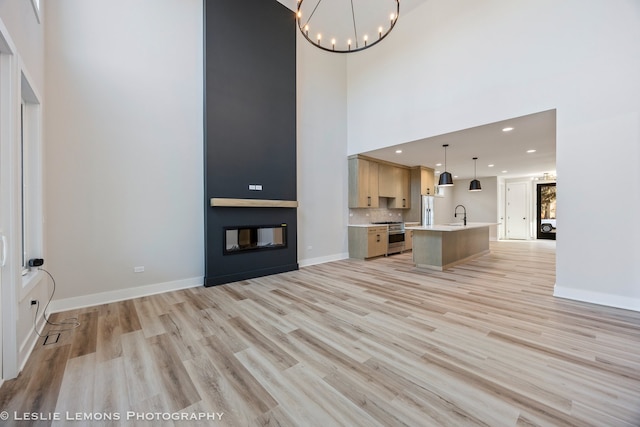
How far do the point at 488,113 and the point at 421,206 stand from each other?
445 centimetres

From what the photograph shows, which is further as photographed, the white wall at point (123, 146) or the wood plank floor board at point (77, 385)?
the white wall at point (123, 146)

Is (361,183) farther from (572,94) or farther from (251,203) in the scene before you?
(572,94)

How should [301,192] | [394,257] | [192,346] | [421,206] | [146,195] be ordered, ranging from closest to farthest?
[192,346] → [146,195] → [301,192] → [394,257] → [421,206]

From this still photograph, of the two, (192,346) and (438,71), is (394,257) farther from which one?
(192,346)

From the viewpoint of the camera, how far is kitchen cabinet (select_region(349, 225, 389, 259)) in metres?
6.34

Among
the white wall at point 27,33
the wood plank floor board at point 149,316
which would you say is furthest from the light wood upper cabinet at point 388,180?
the white wall at point 27,33

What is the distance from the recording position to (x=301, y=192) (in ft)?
18.8

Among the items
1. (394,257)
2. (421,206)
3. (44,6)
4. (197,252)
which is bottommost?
(394,257)

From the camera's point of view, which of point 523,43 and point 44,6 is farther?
point 523,43

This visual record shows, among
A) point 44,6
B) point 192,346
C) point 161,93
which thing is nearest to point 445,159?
point 161,93

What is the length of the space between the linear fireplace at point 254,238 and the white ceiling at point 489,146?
3.14 m

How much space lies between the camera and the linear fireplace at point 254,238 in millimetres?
4392

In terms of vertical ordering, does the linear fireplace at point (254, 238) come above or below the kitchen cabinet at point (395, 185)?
below

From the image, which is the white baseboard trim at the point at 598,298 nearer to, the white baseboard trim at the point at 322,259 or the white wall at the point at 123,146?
the white baseboard trim at the point at 322,259
